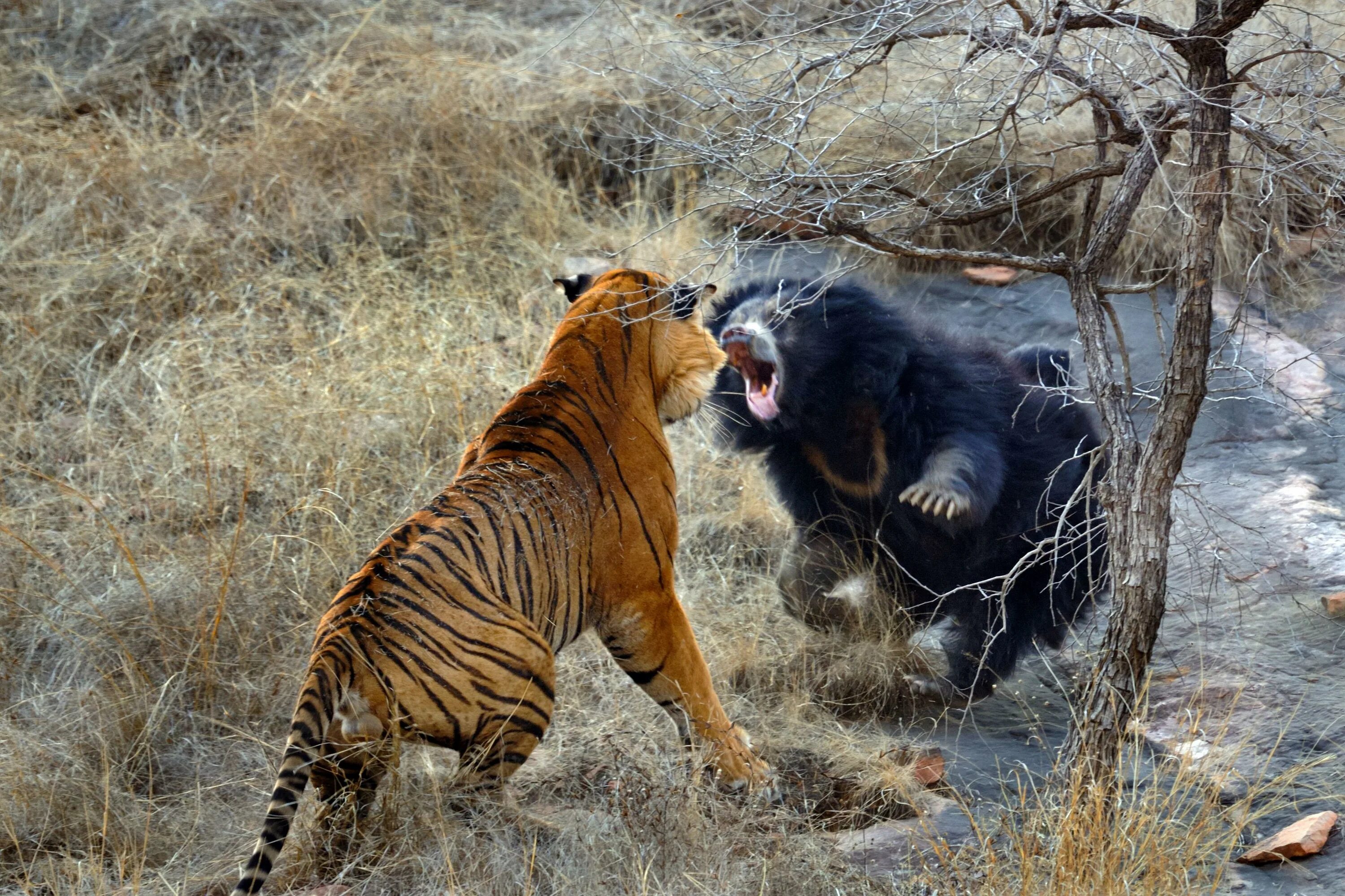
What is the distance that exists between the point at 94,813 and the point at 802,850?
1.95 m

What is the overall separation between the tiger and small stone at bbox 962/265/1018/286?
316 cm

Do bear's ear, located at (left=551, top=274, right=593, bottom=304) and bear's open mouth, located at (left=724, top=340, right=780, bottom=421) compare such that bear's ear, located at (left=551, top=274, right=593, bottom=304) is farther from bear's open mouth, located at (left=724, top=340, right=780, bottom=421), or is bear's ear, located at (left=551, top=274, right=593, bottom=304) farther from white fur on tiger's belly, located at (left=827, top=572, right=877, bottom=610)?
white fur on tiger's belly, located at (left=827, top=572, right=877, bottom=610)

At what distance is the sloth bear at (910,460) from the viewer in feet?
13.9

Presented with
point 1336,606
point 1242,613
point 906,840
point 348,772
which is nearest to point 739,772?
point 906,840

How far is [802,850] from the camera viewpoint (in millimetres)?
3066

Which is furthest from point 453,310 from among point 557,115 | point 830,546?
point 830,546

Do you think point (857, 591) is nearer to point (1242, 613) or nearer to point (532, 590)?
point (1242, 613)

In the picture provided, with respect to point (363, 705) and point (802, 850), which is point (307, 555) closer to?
point (363, 705)

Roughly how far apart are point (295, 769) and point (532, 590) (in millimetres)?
731

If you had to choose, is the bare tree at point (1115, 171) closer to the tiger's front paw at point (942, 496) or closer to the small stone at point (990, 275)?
the tiger's front paw at point (942, 496)

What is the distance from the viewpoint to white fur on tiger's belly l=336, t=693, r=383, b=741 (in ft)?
8.90

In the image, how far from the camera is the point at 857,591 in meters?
4.63

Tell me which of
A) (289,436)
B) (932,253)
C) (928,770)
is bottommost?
(928,770)

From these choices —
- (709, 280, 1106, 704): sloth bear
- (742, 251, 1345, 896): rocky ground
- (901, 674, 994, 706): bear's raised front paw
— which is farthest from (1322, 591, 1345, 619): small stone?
(901, 674, 994, 706): bear's raised front paw
